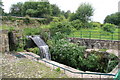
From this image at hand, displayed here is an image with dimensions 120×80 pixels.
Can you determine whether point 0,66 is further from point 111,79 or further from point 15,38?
point 111,79

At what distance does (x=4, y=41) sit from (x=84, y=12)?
15.2 m

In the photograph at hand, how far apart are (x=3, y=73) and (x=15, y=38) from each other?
437 cm

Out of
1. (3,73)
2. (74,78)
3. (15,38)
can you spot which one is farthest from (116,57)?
(15,38)

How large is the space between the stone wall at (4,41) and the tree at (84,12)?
14.9 m

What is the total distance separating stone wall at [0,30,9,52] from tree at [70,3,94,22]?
14857mm

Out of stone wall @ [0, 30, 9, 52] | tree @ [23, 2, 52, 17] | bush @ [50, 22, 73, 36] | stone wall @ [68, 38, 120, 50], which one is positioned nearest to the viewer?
stone wall @ [0, 30, 9, 52]

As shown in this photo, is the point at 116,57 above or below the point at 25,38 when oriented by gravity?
below

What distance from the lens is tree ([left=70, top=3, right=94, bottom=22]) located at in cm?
1952

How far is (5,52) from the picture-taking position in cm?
830

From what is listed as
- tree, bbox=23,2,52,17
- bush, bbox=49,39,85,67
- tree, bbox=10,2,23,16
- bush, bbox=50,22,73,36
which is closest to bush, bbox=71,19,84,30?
bush, bbox=50,22,73,36

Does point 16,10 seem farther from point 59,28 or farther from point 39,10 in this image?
point 59,28

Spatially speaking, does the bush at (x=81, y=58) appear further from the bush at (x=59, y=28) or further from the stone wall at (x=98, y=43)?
the bush at (x=59, y=28)

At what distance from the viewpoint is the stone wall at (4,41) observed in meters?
8.17

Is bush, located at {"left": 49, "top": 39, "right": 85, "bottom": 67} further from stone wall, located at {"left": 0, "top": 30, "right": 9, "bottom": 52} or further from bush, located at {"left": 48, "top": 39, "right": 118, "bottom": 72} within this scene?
stone wall, located at {"left": 0, "top": 30, "right": 9, "bottom": 52}
